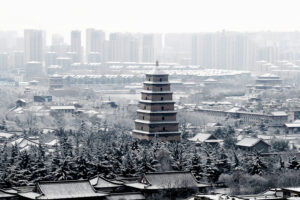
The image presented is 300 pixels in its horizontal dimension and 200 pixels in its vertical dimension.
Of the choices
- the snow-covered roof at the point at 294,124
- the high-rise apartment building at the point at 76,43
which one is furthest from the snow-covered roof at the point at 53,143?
the high-rise apartment building at the point at 76,43

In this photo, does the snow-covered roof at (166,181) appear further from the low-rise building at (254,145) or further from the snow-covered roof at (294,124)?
the snow-covered roof at (294,124)

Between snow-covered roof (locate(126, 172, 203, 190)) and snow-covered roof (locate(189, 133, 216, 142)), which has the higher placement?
snow-covered roof (locate(126, 172, 203, 190))

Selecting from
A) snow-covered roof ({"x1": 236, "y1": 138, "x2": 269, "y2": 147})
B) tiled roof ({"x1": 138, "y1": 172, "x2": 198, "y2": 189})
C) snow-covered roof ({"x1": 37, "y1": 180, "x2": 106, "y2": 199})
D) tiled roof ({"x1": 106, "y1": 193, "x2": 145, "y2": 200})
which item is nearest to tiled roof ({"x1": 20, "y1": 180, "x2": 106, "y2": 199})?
snow-covered roof ({"x1": 37, "y1": 180, "x2": 106, "y2": 199})

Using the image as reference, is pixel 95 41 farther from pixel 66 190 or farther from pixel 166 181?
pixel 66 190

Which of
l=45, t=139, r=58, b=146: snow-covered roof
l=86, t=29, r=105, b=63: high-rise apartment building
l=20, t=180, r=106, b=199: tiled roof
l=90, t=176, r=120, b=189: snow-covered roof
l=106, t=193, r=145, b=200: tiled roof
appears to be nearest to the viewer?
l=20, t=180, r=106, b=199: tiled roof

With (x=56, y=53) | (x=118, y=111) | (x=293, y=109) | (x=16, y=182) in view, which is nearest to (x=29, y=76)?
(x=56, y=53)

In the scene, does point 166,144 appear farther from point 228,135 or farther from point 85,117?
point 85,117

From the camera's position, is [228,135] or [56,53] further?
[56,53]

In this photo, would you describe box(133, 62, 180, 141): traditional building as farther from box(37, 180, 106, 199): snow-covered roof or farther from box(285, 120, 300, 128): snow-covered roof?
box(285, 120, 300, 128): snow-covered roof
